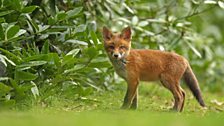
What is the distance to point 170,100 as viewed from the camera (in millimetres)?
11133

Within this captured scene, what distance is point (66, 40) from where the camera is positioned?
956 centimetres

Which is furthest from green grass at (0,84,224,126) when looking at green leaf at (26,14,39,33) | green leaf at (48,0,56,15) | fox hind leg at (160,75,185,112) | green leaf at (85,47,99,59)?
green leaf at (48,0,56,15)

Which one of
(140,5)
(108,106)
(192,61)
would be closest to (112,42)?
(108,106)

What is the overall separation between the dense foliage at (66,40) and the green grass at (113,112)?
195mm

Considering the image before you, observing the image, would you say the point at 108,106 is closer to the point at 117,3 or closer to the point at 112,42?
the point at 112,42

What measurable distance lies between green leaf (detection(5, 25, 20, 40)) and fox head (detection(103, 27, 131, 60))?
1505 millimetres

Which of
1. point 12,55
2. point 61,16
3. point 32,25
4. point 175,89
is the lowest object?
point 175,89

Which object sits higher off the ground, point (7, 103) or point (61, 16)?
point (61, 16)

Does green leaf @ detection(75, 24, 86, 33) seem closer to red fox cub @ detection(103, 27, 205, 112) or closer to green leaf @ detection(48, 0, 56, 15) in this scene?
red fox cub @ detection(103, 27, 205, 112)

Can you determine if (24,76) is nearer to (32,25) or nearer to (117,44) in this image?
(32,25)

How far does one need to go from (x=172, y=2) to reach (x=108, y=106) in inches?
135

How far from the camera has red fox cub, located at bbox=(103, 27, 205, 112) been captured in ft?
30.7

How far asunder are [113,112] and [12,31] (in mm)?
1559

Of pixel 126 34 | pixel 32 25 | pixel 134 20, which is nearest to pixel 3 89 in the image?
pixel 32 25
